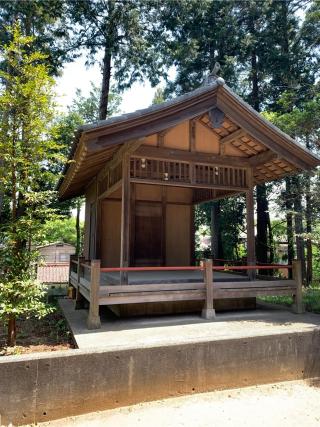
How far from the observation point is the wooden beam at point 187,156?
7426 millimetres

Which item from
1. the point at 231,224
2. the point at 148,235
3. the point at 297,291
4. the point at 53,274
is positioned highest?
the point at 231,224

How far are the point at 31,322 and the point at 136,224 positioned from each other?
416 cm

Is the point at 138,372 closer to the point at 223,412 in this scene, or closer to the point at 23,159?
the point at 223,412

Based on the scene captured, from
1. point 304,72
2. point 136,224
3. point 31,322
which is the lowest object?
point 31,322

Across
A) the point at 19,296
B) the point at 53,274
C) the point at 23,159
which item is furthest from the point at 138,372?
the point at 53,274

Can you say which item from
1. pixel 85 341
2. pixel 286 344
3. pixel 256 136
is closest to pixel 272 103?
pixel 256 136

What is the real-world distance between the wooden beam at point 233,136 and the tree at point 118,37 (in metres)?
9.30

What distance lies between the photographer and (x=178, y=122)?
706 centimetres

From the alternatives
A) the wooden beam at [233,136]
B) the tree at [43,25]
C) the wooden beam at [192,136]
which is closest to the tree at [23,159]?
the wooden beam at [192,136]

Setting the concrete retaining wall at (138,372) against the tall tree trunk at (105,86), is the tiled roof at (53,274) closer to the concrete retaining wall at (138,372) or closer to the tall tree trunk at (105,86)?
the tall tree trunk at (105,86)

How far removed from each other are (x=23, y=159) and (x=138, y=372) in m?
3.67

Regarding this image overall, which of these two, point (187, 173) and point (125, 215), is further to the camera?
point (187, 173)

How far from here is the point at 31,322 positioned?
8.16 metres

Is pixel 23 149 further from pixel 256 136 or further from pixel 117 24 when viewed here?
pixel 117 24
